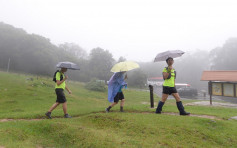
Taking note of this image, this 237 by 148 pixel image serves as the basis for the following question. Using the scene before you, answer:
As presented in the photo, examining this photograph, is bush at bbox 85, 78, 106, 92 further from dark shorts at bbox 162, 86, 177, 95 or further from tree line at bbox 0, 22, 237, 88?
dark shorts at bbox 162, 86, 177, 95

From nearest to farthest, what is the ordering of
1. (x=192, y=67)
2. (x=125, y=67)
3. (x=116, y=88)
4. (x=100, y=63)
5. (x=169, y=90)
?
(x=169, y=90) < (x=125, y=67) < (x=116, y=88) < (x=100, y=63) < (x=192, y=67)

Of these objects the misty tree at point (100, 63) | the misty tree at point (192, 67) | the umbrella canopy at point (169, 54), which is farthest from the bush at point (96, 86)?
the misty tree at point (192, 67)

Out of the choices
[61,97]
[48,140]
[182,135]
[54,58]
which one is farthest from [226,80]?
[54,58]

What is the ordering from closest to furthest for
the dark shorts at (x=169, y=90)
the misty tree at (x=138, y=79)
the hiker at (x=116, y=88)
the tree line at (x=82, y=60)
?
the dark shorts at (x=169, y=90), the hiker at (x=116, y=88), the tree line at (x=82, y=60), the misty tree at (x=138, y=79)

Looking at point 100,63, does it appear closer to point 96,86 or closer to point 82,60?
point 82,60

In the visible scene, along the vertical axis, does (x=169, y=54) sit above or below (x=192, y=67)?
below

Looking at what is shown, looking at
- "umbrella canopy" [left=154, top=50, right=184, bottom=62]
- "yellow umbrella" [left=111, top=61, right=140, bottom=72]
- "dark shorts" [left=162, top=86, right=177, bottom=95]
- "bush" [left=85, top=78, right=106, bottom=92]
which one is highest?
"umbrella canopy" [left=154, top=50, right=184, bottom=62]

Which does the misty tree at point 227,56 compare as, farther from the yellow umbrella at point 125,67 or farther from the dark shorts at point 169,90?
the yellow umbrella at point 125,67

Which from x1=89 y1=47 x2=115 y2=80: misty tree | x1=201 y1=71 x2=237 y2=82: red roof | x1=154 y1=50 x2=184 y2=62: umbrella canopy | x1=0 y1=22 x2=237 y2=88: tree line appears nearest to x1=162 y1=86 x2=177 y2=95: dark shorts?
x1=154 y1=50 x2=184 y2=62: umbrella canopy

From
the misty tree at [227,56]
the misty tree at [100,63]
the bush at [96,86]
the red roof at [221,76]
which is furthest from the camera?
the misty tree at [227,56]

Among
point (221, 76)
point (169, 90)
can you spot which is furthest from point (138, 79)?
point (169, 90)

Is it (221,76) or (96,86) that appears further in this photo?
(96,86)

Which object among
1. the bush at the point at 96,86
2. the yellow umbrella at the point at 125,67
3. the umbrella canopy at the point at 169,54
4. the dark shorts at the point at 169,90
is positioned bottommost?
the bush at the point at 96,86

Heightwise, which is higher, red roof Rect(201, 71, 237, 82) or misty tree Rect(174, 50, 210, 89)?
misty tree Rect(174, 50, 210, 89)
